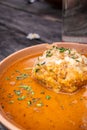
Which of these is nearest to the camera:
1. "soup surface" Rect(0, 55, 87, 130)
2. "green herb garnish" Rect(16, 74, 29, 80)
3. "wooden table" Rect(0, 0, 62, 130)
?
"soup surface" Rect(0, 55, 87, 130)

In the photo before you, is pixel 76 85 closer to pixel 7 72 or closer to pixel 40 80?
pixel 40 80

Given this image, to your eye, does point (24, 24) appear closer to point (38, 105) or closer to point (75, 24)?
point (75, 24)

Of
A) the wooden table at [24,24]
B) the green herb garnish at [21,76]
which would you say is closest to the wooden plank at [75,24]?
the wooden table at [24,24]

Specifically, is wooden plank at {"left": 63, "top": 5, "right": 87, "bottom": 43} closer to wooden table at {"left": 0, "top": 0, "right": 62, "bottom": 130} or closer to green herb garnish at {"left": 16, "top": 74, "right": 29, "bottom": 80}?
wooden table at {"left": 0, "top": 0, "right": 62, "bottom": 130}

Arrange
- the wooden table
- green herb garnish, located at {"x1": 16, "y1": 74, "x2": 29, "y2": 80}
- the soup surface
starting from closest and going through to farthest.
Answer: the soup surface
green herb garnish, located at {"x1": 16, "y1": 74, "x2": 29, "y2": 80}
the wooden table

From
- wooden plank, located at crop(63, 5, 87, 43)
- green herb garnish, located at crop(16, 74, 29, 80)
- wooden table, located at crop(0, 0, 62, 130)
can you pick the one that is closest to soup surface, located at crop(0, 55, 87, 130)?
green herb garnish, located at crop(16, 74, 29, 80)

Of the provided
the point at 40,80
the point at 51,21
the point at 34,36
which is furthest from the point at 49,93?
the point at 51,21
